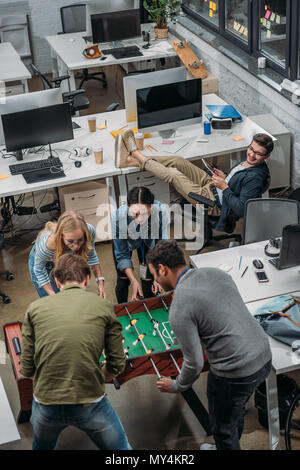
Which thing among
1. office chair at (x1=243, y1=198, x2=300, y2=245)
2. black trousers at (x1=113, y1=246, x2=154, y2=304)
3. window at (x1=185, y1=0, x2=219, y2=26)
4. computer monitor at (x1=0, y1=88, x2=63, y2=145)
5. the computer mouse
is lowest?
black trousers at (x1=113, y1=246, x2=154, y2=304)

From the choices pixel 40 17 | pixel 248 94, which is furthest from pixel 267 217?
pixel 40 17

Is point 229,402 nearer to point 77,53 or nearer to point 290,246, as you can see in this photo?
point 290,246

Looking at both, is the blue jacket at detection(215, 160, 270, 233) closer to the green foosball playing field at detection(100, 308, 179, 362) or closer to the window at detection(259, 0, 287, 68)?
the green foosball playing field at detection(100, 308, 179, 362)

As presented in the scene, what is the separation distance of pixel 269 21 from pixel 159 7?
2139 millimetres

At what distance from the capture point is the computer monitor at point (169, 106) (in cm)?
607

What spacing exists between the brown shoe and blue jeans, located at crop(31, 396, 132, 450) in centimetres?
306

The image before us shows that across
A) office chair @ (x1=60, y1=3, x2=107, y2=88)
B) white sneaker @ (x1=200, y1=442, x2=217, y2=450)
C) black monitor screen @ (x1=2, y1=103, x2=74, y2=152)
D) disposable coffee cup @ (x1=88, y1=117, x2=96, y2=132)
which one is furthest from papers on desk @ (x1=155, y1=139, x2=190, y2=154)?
office chair @ (x1=60, y1=3, x2=107, y2=88)

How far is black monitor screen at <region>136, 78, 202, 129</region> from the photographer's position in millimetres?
6062

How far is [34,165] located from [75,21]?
419 centimetres

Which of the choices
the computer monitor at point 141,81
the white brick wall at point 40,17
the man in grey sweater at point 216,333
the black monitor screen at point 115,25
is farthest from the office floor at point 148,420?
the white brick wall at point 40,17

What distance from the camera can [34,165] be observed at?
588 centimetres
